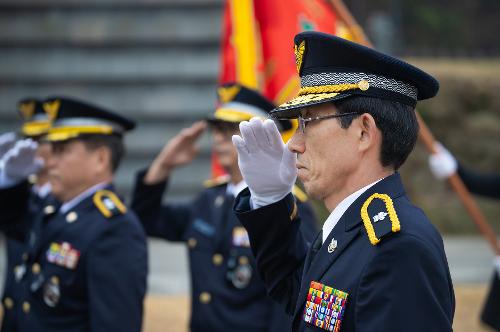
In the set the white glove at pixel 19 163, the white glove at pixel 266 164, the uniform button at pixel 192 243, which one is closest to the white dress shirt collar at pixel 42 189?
the white glove at pixel 19 163

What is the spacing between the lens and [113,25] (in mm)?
11383

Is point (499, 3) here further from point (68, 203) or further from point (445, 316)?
point (445, 316)

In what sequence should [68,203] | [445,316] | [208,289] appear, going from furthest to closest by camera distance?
[208,289]
[68,203]
[445,316]

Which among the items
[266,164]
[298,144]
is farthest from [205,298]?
[298,144]

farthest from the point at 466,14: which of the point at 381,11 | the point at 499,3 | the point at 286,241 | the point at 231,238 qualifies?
the point at 286,241

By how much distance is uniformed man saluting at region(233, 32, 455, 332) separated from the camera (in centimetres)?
216

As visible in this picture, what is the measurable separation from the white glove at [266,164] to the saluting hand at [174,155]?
6.51 feet

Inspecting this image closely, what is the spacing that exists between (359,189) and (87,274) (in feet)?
5.10

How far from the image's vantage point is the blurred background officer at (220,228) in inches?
164

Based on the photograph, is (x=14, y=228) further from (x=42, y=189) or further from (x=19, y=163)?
(x=42, y=189)

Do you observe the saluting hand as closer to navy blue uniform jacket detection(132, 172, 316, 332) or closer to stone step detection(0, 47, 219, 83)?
navy blue uniform jacket detection(132, 172, 316, 332)

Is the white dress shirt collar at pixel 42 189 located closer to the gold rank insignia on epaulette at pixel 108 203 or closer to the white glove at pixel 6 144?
the white glove at pixel 6 144

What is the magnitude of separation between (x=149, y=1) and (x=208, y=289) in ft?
24.9

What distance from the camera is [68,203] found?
3955 mm
